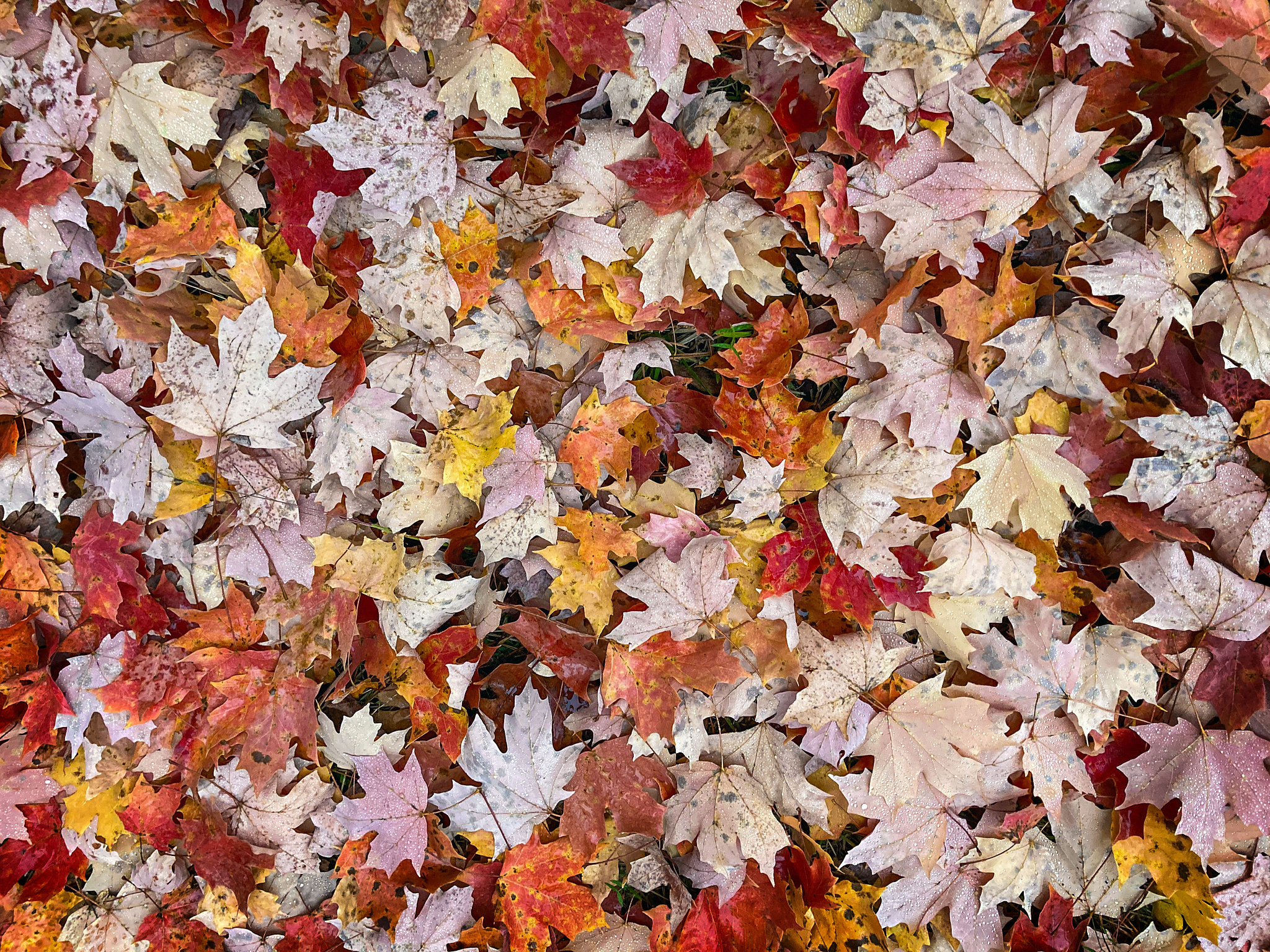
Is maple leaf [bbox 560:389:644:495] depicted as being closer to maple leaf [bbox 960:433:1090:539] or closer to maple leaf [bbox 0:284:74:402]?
maple leaf [bbox 960:433:1090:539]

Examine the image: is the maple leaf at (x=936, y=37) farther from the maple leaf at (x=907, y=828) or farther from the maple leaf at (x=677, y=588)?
the maple leaf at (x=907, y=828)

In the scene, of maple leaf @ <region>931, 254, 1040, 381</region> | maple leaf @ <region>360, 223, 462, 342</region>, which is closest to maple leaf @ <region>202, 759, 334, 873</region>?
maple leaf @ <region>360, 223, 462, 342</region>

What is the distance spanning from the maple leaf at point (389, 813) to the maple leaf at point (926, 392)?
3.05ft

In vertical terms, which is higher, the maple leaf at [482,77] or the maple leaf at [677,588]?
the maple leaf at [482,77]

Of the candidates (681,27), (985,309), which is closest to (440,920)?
(985,309)

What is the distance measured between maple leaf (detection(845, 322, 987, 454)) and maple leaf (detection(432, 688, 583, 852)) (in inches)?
27.7

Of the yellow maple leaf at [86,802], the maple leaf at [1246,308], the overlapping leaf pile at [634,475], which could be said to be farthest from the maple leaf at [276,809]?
the maple leaf at [1246,308]

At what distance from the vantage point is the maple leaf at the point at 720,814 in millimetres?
1122

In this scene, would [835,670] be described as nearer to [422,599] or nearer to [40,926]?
[422,599]

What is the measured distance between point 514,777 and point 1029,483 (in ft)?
3.04

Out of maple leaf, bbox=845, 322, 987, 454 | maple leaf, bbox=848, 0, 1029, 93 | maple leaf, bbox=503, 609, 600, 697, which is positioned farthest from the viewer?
maple leaf, bbox=503, 609, 600, 697

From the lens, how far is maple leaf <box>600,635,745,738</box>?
3.51 feet

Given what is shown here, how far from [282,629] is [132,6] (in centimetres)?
93

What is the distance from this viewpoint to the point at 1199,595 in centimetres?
104
